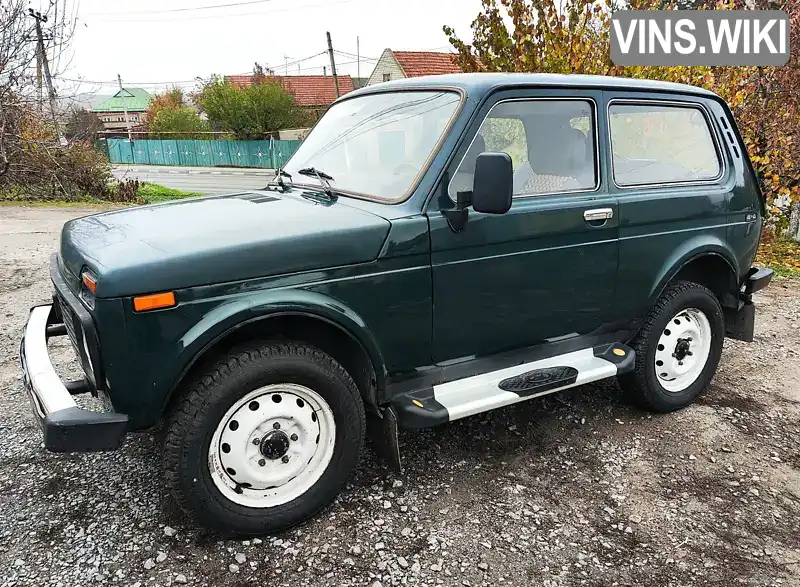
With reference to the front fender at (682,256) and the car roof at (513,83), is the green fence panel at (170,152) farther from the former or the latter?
the front fender at (682,256)

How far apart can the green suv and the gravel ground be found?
27 cm

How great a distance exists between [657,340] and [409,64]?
36.8m

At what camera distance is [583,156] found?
369 centimetres

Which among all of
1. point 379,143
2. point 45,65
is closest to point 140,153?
point 45,65

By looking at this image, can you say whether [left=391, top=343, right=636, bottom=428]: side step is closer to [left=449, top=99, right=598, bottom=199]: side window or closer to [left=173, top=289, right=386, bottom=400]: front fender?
[left=173, top=289, right=386, bottom=400]: front fender

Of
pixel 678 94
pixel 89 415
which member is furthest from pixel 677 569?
pixel 678 94

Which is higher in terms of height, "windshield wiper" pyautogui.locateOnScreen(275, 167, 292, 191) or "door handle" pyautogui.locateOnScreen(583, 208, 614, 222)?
"windshield wiper" pyautogui.locateOnScreen(275, 167, 292, 191)

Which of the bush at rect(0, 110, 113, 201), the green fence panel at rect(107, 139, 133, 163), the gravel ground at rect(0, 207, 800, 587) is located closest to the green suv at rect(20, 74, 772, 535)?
the gravel ground at rect(0, 207, 800, 587)

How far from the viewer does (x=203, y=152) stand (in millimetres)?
42656

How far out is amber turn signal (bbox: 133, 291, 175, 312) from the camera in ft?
8.11

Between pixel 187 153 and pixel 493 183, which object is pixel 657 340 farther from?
pixel 187 153

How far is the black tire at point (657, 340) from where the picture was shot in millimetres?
4066

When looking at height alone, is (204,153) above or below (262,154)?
above

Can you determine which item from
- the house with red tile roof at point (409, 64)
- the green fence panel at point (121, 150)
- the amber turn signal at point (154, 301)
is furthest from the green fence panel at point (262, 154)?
the amber turn signal at point (154, 301)
